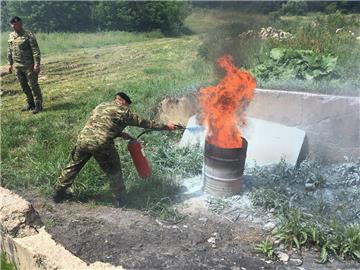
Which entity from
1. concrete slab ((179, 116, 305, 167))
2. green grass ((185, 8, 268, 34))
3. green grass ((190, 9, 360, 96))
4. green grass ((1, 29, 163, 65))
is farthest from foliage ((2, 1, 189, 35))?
concrete slab ((179, 116, 305, 167))

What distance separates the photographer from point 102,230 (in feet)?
19.1

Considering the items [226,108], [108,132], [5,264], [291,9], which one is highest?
[291,9]

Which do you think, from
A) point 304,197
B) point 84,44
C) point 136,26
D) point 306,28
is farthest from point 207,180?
point 136,26

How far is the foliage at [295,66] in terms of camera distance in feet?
30.9

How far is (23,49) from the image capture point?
33.1ft

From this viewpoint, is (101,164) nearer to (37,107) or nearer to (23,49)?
(37,107)

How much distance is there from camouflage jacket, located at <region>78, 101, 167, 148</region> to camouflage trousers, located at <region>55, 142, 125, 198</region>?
93 mm

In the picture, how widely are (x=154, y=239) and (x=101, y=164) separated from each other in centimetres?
131

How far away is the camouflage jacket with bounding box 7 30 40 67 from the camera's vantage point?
396 inches

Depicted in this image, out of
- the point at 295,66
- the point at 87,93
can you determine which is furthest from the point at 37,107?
the point at 295,66

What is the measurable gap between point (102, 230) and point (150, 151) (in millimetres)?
2392

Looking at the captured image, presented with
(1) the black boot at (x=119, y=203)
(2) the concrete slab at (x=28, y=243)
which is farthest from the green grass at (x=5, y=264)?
(1) the black boot at (x=119, y=203)

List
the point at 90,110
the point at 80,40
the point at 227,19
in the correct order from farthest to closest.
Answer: the point at 80,40
the point at 90,110
the point at 227,19

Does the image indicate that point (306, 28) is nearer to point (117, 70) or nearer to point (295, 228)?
point (117, 70)
